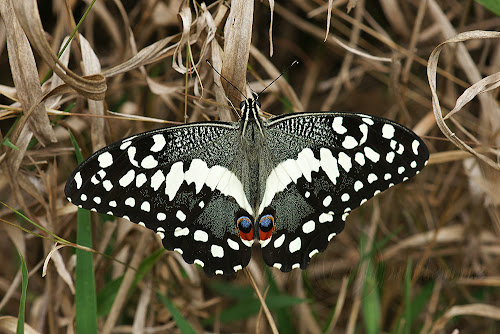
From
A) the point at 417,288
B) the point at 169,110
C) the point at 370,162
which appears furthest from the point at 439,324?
the point at 169,110

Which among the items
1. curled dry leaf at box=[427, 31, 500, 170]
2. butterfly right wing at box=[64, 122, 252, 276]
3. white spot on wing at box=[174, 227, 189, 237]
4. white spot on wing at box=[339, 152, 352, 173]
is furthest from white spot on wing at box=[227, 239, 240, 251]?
curled dry leaf at box=[427, 31, 500, 170]

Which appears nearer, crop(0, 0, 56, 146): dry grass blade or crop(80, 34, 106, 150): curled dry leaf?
crop(0, 0, 56, 146): dry grass blade

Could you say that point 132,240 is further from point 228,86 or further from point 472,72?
point 472,72

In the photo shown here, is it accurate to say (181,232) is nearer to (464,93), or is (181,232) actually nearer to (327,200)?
(327,200)

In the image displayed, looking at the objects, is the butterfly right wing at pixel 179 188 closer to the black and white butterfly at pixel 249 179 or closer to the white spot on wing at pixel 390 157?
the black and white butterfly at pixel 249 179

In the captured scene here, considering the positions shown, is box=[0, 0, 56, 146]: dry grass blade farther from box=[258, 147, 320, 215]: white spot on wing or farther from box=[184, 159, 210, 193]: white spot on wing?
box=[258, 147, 320, 215]: white spot on wing

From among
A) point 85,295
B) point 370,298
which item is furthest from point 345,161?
point 85,295

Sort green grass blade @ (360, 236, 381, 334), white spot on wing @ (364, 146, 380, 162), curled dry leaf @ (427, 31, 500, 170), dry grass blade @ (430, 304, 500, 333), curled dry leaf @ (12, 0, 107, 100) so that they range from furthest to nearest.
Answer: green grass blade @ (360, 236, 381, 334)
dry grass blade @ (430, 304, 500, 333)
white spot on wing @ (364, 146, 380, 162)
curled dry leaf @ (427, 31, 500, 170)
curled dry leaf @ (12, 0, 107, 100)

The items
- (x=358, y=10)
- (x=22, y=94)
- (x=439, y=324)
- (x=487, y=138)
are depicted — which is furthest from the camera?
(x=358, y=10)
